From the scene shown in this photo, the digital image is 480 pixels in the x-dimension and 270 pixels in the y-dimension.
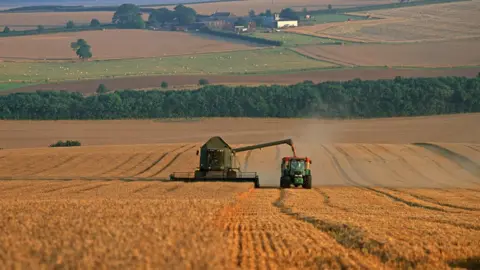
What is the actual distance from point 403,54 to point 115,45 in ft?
171

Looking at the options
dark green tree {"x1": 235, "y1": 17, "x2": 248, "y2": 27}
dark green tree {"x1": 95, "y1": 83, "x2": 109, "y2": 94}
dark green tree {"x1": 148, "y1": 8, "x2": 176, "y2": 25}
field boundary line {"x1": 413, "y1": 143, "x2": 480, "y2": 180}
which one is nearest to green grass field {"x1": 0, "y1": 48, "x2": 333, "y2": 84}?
dark green tree {"x1": 95, "y1": 83, "x2": 109, "y2": 94}

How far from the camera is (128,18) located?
609 ft

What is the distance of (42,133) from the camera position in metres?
80.2

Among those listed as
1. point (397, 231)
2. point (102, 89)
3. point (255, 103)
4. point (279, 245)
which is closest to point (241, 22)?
point (102, 89)

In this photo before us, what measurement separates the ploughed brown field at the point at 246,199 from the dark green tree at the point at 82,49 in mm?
53560

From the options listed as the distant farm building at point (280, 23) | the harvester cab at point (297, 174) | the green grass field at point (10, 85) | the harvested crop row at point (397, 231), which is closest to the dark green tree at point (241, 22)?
the distant farm building at point (280, 23)

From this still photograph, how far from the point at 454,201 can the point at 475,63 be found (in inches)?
3420

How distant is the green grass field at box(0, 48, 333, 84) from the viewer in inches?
4779

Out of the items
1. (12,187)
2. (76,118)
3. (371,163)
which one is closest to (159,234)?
(12,187)

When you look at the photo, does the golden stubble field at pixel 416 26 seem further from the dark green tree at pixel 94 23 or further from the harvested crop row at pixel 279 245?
the harvested crop row at pixel 279 245

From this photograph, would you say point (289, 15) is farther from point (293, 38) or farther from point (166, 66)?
point (166, 66)

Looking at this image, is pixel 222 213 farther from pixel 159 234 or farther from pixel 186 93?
pixel 186 93

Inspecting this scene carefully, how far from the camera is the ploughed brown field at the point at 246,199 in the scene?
14.0 m

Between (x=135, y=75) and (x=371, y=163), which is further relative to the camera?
(x=135, y=75)
